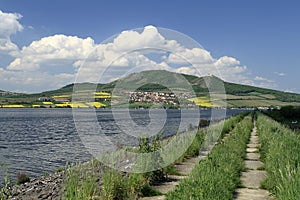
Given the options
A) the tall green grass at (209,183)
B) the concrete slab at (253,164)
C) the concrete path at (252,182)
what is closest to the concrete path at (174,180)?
the tall green grass at (209,183)

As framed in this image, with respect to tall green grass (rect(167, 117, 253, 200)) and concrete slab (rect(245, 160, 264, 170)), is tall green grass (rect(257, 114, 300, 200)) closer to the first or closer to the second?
tall green grass (rect(167, 117, 253, 200))

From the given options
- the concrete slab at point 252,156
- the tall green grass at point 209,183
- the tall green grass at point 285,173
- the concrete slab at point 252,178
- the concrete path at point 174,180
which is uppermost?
the tall green grass at point 285,173

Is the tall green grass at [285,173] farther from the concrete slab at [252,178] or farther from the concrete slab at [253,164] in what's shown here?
the concrete slab at [253,164]

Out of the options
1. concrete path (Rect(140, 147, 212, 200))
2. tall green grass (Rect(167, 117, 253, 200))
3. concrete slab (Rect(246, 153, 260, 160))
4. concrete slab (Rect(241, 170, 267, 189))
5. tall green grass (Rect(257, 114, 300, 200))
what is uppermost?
tall green grass (Rect(257, 114, 300, 200))

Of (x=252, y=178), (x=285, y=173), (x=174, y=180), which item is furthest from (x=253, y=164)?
(x=285, y=173)

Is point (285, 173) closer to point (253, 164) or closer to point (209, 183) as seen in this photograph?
point (209, 183)

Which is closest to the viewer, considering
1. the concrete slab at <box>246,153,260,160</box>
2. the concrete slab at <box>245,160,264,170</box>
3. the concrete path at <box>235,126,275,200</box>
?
the concrete path at <box>235,126,275,200</box>

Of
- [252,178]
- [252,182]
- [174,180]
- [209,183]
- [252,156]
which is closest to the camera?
[209,183]

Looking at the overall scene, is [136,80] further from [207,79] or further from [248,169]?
[248,169]

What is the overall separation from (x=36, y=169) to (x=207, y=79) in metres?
14.9

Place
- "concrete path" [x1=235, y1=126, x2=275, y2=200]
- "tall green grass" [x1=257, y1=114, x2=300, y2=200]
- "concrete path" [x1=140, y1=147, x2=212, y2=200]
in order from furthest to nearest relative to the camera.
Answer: "concrete path" [x1=140, y1=147, x2=212, y2=200], "concrete path" [x1=235, y1=126, x2=275, y2=200], "tall green grass" [x1=257, y1=114, x2=300, y2=200]

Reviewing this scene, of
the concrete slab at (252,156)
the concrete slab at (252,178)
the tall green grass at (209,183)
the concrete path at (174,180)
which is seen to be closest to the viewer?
the tall green grass at (209,183)

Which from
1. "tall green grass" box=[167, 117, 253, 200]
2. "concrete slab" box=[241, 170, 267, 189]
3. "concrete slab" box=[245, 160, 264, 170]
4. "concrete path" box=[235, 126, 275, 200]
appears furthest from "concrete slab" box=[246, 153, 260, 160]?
"tall green grass" box=[167, 117, 253, 200]

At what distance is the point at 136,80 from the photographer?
11.7 meters
